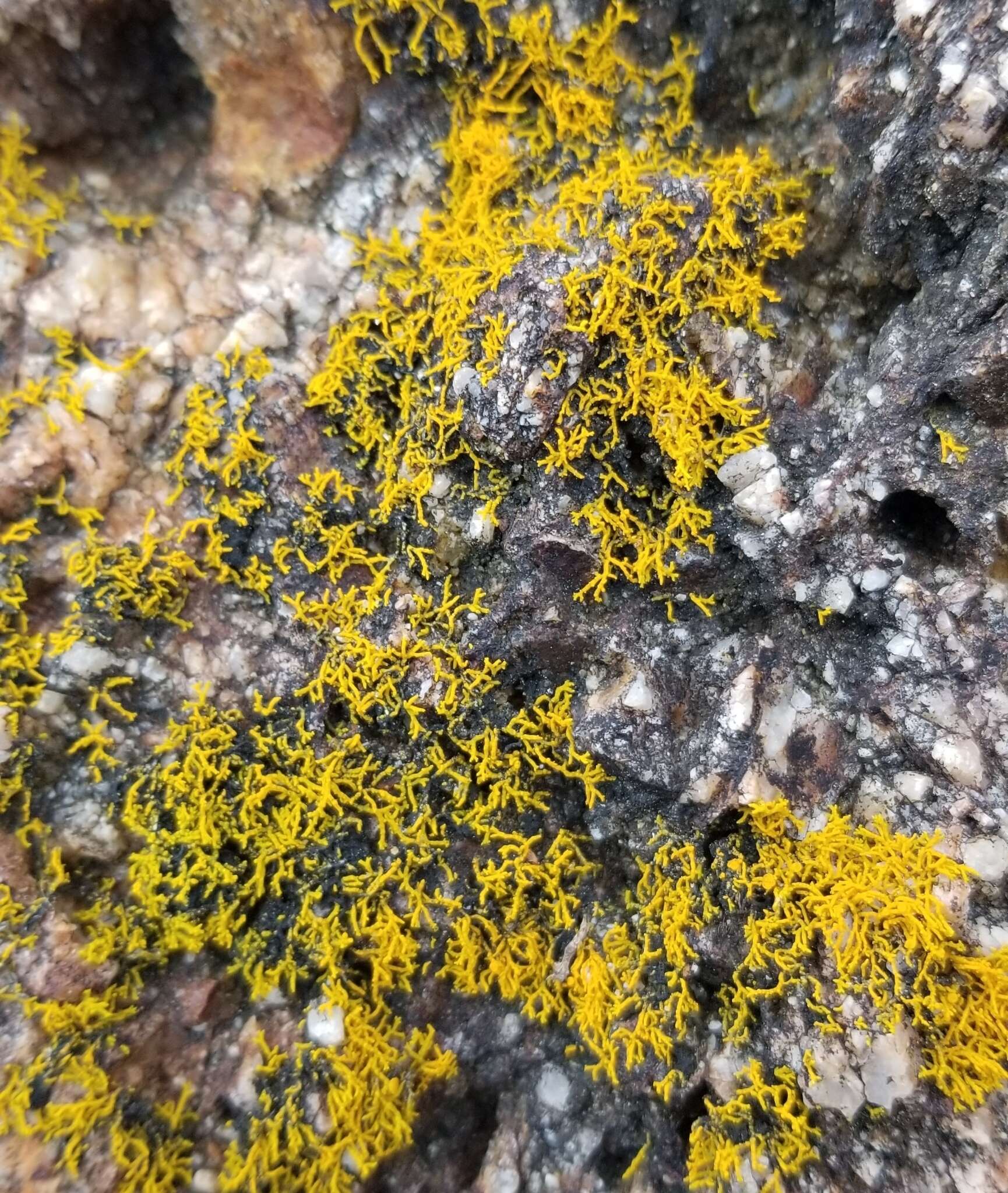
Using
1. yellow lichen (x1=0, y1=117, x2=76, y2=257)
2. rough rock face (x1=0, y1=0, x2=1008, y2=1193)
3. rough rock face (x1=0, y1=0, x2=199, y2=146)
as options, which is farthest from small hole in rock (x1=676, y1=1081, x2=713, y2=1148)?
rough rock face (x1=0, y1=0, x2=199, y2=146)

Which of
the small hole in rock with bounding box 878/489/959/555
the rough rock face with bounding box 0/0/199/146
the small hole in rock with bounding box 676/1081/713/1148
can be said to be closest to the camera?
the small hole in rock with bounding box 878/489/959/555

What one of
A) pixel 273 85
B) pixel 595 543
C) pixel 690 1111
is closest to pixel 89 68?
pixel 273 85

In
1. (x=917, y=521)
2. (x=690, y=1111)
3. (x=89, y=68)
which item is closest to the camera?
(x=917, y=521)

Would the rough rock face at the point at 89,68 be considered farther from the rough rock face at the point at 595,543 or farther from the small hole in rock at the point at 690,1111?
the small hole in rock at the point at 690,1111

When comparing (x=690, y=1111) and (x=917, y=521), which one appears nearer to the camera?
(x=917, y=521)

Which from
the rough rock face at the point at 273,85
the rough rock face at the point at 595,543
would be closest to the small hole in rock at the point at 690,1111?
the rough rock face at the point at 595,543

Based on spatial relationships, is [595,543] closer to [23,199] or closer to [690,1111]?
[690,1111]

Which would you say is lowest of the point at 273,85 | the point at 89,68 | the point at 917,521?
the point at 917,521

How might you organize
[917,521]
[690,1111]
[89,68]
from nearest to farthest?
[917,521]
[690,1111]
[89,68]

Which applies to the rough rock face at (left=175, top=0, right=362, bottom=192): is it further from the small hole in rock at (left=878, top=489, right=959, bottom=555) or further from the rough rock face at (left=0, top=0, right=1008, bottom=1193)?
the small hole in rock at (left=878, top=489, right=959, bottom=555)
